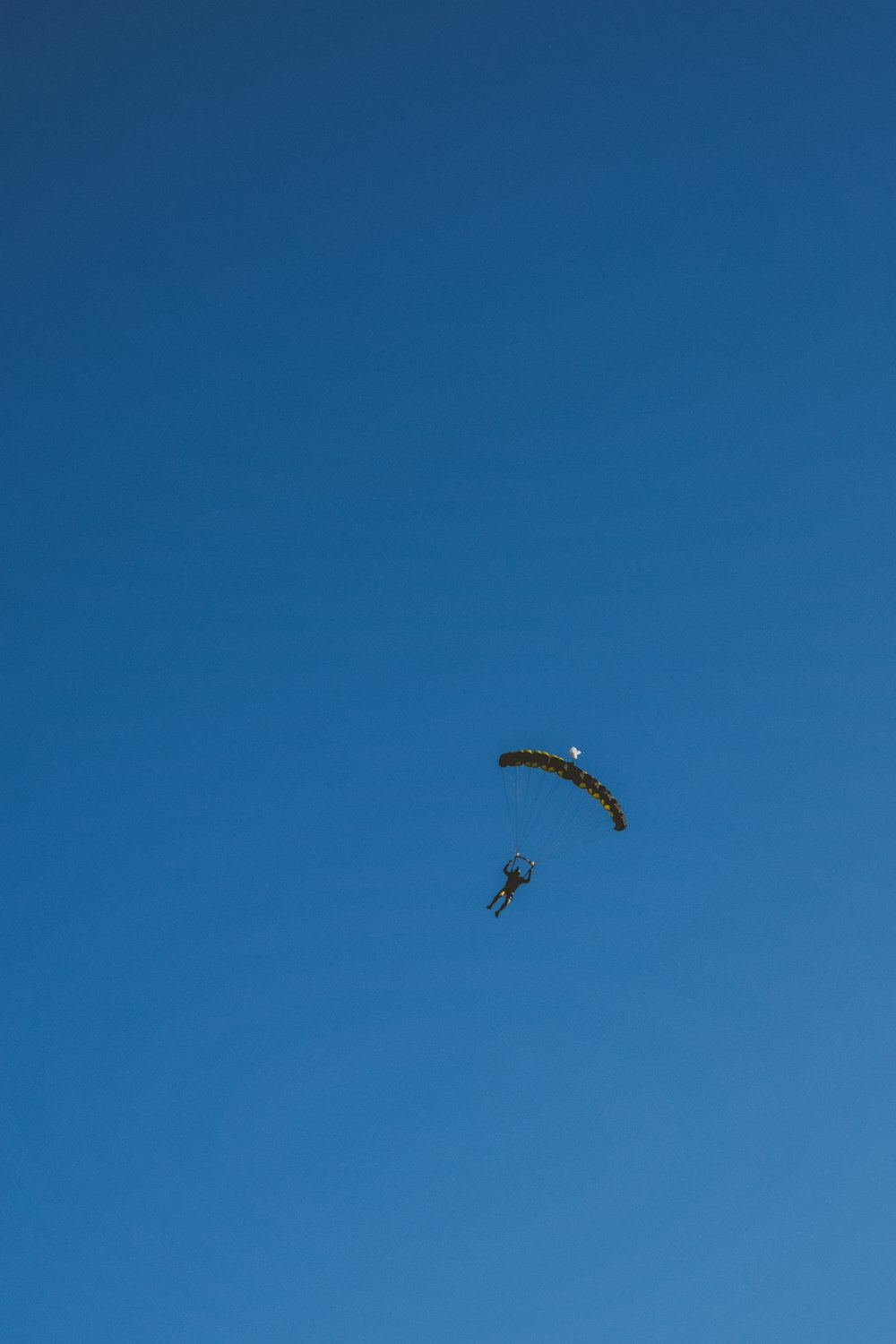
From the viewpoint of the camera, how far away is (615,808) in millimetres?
60438

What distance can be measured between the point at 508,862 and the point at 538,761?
508 cm

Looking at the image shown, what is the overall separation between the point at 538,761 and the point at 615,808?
11.0ft

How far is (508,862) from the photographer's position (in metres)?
63.1

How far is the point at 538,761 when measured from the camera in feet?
198

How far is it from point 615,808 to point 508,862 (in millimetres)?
5265
